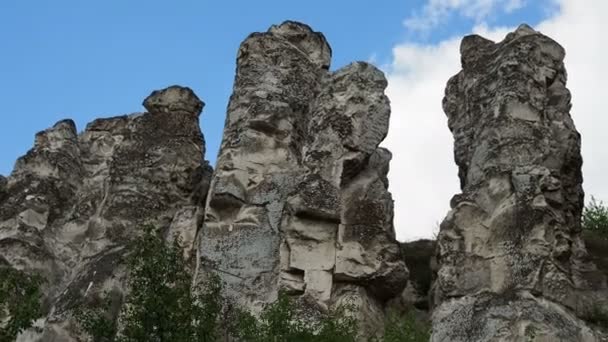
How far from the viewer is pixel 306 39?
2423 cm

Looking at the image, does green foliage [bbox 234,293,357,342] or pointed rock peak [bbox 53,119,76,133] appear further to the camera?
pointed rock peak [bbox 53,119,76,133]

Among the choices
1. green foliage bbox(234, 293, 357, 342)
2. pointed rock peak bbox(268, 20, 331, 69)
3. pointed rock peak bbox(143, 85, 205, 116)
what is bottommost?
green foliage bbox(234, 293, 357, 342)

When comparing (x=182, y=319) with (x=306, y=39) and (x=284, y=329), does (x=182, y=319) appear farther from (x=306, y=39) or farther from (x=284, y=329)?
(x=306, y=39)

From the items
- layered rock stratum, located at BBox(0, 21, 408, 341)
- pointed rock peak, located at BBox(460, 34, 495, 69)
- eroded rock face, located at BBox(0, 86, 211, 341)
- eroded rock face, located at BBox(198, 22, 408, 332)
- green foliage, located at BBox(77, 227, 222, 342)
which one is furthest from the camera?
eroded rock face, located at BBox(0, 86, 211, 341)

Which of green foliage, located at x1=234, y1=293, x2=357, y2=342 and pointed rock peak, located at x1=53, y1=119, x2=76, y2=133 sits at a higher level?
pointed rock peak, located at x1=53, y1=119, x2=76, y2=133

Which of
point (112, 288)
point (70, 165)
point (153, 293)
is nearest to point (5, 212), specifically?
point (70, 165)

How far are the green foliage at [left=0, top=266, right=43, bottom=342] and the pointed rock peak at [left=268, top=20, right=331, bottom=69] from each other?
355 inches

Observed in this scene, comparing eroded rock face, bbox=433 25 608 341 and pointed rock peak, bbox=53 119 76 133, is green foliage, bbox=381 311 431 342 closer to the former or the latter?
eroded rock face, bbox=433 25 608 341

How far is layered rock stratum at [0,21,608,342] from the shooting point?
17.3 metres

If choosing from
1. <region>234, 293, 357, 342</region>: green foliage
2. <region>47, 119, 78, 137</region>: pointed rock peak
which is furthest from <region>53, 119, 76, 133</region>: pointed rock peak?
<region>234, 293, 357, 342</region>: green foliage

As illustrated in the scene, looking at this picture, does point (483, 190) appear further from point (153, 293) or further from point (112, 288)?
point (112, 288)

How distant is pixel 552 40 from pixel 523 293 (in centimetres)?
647

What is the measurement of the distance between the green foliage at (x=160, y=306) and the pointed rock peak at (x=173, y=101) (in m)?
8.00

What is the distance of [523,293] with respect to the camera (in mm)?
16656
